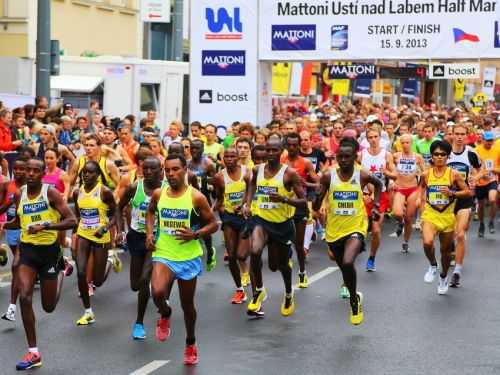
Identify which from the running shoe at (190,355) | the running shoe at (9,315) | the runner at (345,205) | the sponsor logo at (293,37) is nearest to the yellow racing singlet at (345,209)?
the runner at (345,205)

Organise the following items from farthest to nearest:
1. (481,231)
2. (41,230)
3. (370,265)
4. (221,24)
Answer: (221,24) < (481,231) < (370,265) < (41,230)

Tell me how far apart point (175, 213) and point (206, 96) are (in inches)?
682

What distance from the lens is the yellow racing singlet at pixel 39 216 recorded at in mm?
10438

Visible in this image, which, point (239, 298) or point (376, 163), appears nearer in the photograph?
point (239, 298)

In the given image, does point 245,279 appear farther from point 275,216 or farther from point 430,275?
point 430,275

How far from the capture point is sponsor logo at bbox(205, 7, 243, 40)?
2669 centimetres

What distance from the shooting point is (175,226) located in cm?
985

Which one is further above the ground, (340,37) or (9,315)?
(340,37)

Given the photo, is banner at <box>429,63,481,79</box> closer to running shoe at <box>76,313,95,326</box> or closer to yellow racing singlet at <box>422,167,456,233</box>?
yellow racing singlet at <box>422,167,456,233</box>

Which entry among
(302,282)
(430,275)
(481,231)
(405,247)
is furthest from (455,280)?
(481,231)

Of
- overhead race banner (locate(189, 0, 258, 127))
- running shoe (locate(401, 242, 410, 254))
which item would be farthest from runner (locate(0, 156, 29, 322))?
overhead race banner (locate(189, 0, 258, 127))

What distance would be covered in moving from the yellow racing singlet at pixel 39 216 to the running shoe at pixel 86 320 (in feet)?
4.23

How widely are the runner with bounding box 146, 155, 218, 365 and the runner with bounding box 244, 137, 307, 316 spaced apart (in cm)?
210

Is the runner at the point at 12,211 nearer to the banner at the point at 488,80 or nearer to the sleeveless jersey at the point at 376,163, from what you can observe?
the sleeveless jersey at the point at 376,163
